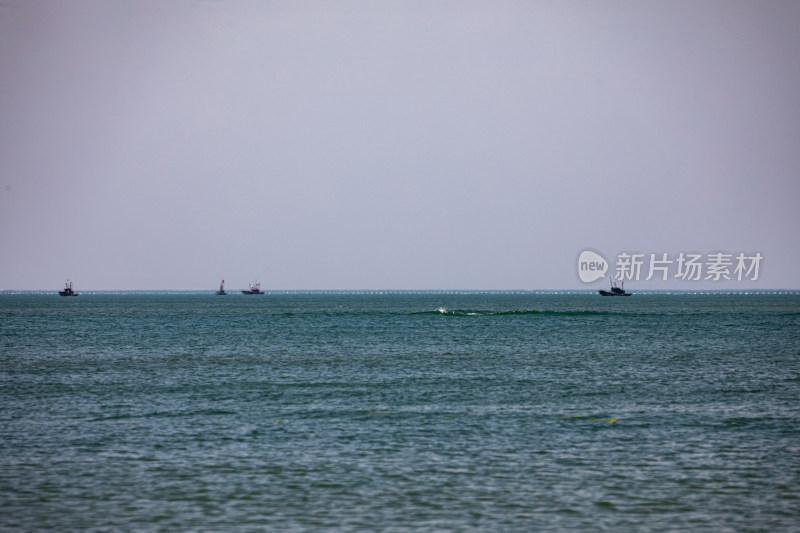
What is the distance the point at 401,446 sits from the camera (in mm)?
32219

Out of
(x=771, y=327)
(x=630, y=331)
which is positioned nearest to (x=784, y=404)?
(x=630, y=331)

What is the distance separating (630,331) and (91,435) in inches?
3950

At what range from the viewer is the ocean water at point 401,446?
2314 centimetres

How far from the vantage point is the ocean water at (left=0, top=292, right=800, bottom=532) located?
23.1 meters

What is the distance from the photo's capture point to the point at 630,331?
406 ft

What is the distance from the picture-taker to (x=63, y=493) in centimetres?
2541

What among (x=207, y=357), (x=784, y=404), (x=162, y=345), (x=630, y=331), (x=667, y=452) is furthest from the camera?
(x=630, y=331)

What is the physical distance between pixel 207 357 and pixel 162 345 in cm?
1897

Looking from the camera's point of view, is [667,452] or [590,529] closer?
[590,529]

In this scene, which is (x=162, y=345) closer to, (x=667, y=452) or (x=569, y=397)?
(x=569, y=397)

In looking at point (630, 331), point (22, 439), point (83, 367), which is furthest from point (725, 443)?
point (630, 331)

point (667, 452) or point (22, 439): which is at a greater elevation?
point (667, 452)

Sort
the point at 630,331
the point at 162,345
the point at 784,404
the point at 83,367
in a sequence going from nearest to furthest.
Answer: the point at 784,404, the point at 83,367, the point at 162,345, the point at 630,331

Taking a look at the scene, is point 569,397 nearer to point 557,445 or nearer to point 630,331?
point 557,445
